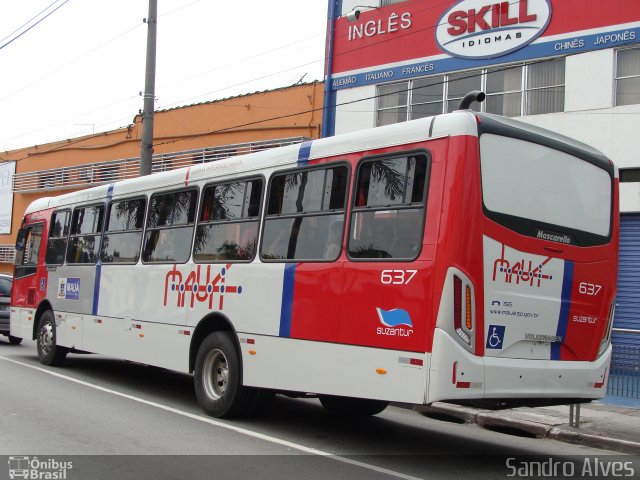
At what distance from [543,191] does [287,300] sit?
2883mm

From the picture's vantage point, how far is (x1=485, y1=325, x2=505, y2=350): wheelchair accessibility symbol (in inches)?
251

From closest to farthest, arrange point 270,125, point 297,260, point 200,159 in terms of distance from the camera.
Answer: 1. point 297,260
2. point 270,125
3. point 200,159

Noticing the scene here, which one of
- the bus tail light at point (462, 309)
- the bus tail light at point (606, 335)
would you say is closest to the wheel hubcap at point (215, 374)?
the bus tail light at point (462, 309)

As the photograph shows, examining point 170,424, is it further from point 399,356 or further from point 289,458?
point 399,356

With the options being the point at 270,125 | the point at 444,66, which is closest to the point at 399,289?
the point at 444,66

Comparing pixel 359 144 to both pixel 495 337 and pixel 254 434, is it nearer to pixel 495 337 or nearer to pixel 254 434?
pixel 495 337

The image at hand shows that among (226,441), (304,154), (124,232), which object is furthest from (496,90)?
(226,441)

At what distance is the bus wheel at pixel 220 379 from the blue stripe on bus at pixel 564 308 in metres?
3.58

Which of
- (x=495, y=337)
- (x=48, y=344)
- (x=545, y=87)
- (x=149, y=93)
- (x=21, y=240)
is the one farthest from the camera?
(x=149, y=93)

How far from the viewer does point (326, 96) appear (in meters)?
21.0

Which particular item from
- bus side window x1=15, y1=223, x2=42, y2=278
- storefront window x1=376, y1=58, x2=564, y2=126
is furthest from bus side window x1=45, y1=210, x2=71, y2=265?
storefront window x1=376, y1=58, x2=564, y2=126

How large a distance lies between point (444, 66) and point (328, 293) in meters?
12.6

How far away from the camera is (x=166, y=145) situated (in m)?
27.4

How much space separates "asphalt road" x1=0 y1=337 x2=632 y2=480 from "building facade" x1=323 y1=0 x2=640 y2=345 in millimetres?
5547
